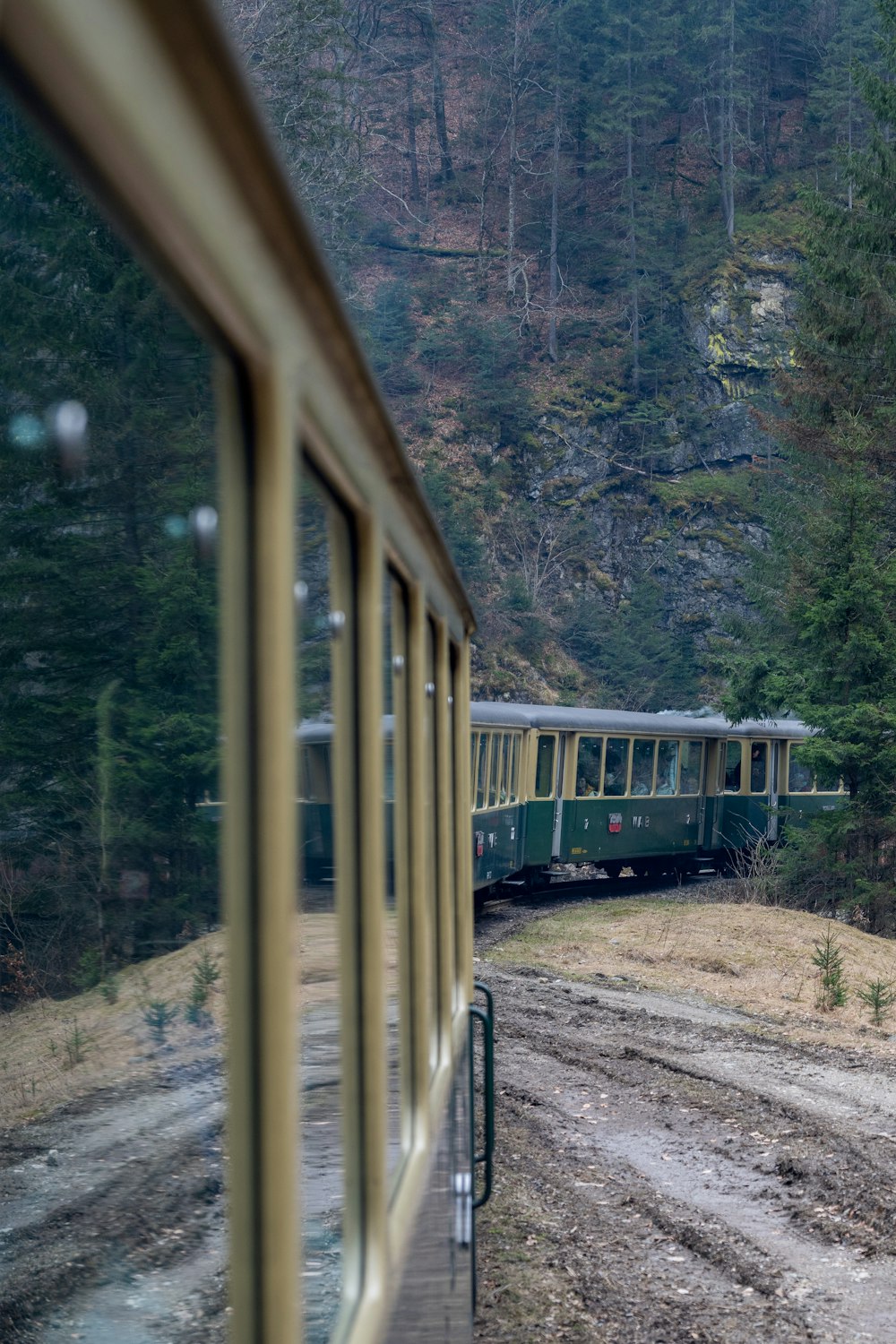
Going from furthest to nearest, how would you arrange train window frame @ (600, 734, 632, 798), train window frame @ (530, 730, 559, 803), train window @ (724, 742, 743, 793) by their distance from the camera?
train window @ (724, 742, 743, 793)
train window frame @ (600, 734, 632, 798)
train window frame @ (530, 730, 559, 803)

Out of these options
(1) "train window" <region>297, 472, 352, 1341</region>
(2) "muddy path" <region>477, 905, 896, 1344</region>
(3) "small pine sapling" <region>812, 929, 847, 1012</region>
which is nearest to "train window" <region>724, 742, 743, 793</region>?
(3) "small pine sapling" <region>812, 929, 847, 1012</region>

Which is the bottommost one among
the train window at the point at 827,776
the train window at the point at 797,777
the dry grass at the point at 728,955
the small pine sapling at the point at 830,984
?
the dry grass at the point at 728,955

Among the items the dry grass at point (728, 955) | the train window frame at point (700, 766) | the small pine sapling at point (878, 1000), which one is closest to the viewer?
the small pine sapling at point (878, 1000)

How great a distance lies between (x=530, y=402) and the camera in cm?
5072

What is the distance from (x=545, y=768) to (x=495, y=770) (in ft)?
8.15

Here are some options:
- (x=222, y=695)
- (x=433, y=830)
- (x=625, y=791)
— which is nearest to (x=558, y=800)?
(x=625, y=791)

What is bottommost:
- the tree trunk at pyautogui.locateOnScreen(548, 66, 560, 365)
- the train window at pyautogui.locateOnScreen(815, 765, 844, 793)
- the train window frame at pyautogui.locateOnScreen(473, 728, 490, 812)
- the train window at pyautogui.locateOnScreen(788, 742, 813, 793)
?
the train window at pyautogui.locateOnScreen(788, 742, 813, 793)

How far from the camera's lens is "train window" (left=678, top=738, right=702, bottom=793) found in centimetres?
2175

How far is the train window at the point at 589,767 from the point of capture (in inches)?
751

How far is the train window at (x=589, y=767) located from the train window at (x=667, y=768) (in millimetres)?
→ 1849

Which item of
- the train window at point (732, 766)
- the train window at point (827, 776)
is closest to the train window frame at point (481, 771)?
the train window at point (827, 776)

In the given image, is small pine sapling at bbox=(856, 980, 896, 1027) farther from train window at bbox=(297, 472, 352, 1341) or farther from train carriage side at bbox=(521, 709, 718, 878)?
train window at bbox=(297, 472, 352, 1341)

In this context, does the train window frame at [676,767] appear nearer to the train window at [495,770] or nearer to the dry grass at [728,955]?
the dry grass at [728,955]

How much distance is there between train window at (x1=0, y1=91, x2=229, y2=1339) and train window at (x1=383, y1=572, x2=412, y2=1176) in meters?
0.31
